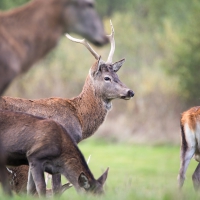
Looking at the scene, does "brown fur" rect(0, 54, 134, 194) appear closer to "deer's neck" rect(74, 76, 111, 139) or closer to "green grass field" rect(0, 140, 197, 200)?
"deer's neck" rect(74, 76, 111, 139)

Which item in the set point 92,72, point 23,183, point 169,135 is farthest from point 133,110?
point 23,183

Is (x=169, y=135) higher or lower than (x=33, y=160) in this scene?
higher

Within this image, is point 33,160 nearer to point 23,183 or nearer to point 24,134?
point 24,134

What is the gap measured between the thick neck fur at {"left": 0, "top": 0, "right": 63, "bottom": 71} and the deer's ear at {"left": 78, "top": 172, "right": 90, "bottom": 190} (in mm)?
1717

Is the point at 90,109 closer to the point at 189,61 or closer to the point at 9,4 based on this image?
the point at 189,61

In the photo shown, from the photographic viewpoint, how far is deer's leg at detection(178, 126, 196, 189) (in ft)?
37.7

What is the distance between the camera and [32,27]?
793cm

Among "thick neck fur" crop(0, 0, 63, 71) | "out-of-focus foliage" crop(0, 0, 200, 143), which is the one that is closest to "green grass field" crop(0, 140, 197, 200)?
"out-of-focus foliage" crop(0, 0, 200, 143)

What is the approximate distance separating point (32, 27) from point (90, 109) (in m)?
4.32

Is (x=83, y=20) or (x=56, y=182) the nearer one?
(x=83, y=20)

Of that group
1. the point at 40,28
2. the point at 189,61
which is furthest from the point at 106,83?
the point at 189,61

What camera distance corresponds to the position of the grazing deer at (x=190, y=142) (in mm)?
11586

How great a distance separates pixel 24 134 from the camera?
9227mm

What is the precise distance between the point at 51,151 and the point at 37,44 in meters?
1.79
